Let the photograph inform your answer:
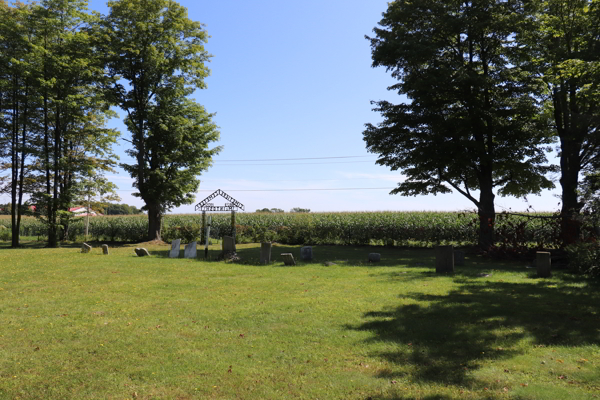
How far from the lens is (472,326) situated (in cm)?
685

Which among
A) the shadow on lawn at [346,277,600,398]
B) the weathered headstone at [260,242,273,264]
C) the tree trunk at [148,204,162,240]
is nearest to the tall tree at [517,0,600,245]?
the shadow on lawn at [346,277,600,398]

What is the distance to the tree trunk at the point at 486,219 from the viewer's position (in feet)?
66.0

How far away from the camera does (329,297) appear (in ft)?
30.3

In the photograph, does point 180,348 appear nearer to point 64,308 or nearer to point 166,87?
point 64,308

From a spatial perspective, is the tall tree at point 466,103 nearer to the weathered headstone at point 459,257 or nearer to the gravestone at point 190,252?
the weathered headstone at point 459,257

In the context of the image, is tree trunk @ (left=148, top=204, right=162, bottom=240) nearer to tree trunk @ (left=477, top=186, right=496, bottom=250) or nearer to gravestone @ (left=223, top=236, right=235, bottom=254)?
gravestone @ (left=223, top=236, right=235, bottom=254)

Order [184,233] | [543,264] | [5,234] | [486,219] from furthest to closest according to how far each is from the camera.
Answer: [5,234] < [184,233] < [486,219] < [543,264]

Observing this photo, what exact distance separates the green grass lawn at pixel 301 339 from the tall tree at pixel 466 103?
10.8 meters

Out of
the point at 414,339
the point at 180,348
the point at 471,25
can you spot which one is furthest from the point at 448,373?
the point at 471,25

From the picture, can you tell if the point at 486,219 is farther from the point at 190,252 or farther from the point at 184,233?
the point at 184,233

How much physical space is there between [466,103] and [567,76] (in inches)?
184

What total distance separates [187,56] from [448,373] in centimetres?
2899

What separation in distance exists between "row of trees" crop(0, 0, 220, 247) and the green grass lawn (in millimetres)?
18077

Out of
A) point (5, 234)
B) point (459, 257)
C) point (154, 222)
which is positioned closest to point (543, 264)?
point (459, 257)
